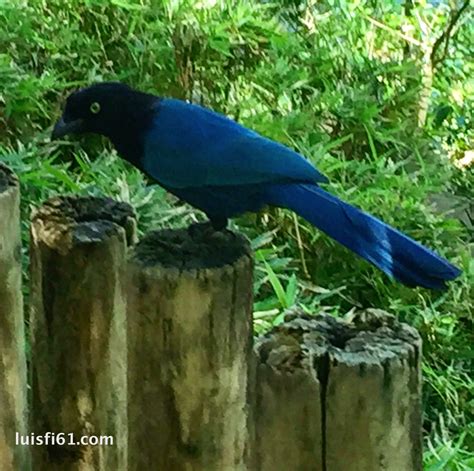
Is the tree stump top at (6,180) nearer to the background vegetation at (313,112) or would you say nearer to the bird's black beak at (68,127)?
the bird's black beak at (68,127)

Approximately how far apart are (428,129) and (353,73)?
403 mm

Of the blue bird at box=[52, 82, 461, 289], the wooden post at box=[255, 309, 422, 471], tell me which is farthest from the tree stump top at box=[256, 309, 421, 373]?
the blue bird at box=[52, 82, 461, 289]

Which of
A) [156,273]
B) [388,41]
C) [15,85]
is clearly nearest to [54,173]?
[15,85]

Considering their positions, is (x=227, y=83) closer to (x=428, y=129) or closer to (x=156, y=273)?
(x=428, y=129)

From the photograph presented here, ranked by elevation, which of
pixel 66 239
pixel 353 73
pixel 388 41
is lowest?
pixel 66 239

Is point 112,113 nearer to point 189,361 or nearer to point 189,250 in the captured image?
point 189,250

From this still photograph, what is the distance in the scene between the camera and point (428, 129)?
4480 mm

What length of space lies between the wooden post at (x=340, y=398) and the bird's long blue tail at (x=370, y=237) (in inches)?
7.9

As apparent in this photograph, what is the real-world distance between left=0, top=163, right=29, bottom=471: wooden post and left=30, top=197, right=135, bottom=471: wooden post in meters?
0.03

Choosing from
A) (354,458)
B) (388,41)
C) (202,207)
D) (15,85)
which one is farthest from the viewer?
(388,41)

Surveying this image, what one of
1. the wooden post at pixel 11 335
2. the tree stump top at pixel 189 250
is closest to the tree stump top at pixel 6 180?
the wooden post at pixel 11 335

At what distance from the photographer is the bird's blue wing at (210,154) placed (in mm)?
1861

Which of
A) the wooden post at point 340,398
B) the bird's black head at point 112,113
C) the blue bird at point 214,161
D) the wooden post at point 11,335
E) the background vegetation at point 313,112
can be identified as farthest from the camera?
the background vegetation at point 313,112

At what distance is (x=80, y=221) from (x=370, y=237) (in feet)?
1.49
